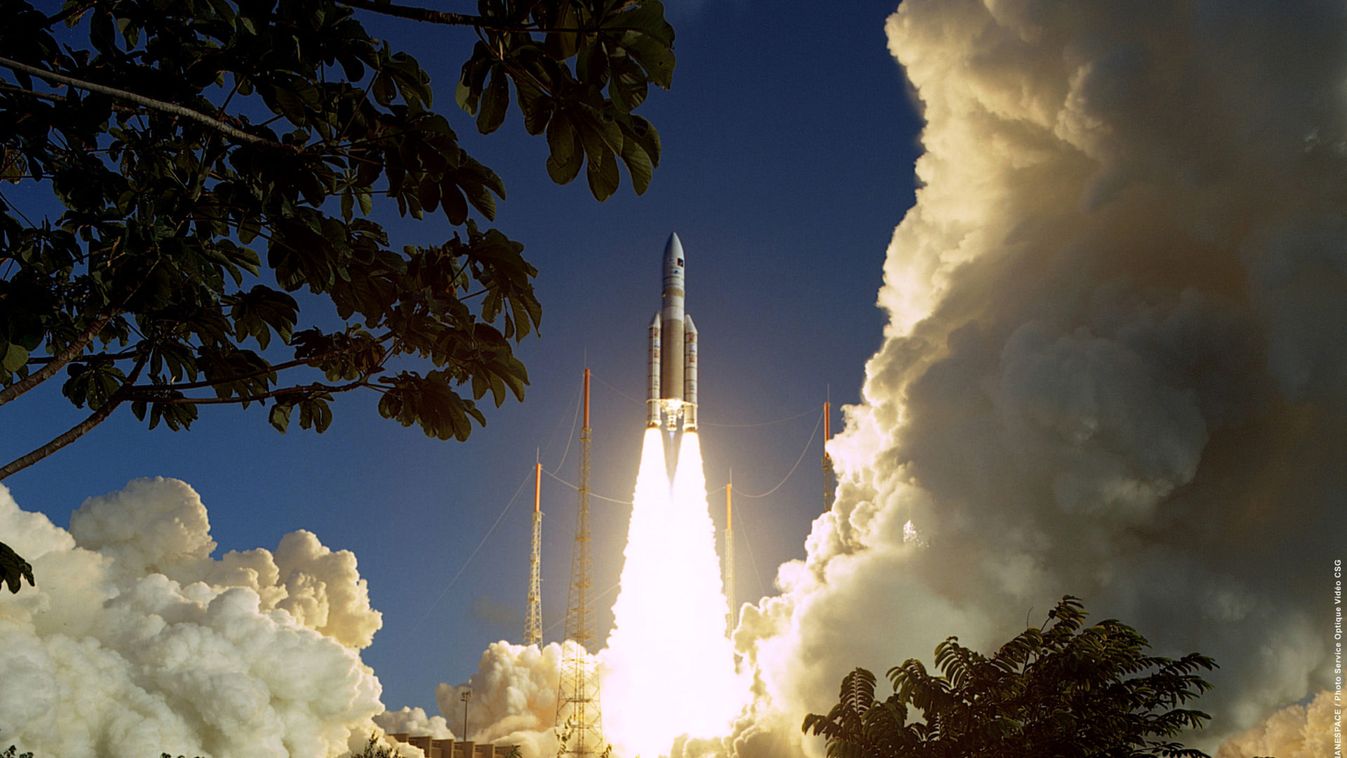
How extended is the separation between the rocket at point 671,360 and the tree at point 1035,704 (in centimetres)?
4727

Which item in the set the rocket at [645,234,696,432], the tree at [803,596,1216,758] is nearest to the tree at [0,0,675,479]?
the tree at [803,596,1216,758]

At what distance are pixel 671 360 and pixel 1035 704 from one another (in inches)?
1996

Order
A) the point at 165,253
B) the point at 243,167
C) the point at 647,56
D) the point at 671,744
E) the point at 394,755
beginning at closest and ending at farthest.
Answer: the point at 647,56 → the point at 243,167 → the point at 165,253 → the point at 394,755 → the point at 671,744

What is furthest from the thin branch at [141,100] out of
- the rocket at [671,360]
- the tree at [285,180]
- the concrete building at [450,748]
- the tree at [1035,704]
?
the concrete building at [450,748]

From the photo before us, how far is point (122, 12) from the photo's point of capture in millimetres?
7520

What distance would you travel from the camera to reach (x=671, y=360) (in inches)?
2879

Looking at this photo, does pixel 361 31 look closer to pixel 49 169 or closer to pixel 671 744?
pixel 49 169

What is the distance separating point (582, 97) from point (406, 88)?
6.04 feet

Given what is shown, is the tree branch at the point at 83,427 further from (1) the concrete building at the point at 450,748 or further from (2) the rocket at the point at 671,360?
(1) the concrete building at the point at 450,748

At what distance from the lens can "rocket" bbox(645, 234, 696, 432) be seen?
73.0 metres

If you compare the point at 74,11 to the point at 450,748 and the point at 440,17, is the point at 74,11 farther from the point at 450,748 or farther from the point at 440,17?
the point at 450,748

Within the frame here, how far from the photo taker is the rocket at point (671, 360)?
73000mm

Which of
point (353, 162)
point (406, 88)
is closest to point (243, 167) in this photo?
point (353, 162)

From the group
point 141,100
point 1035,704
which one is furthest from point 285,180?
point 1035,704
